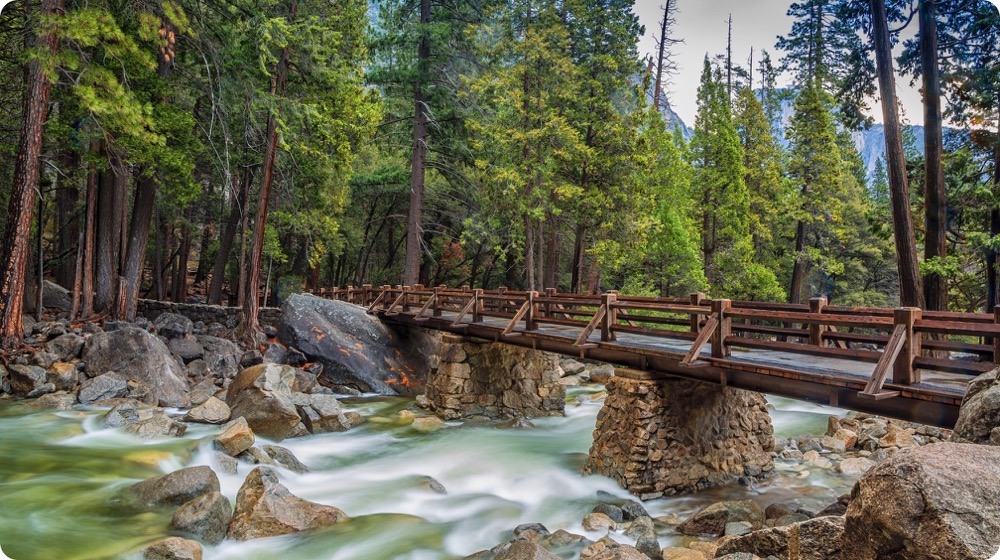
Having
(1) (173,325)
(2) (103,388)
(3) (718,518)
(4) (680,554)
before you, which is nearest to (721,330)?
(3) (718,518)

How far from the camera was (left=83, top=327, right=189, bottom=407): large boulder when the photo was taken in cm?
1213

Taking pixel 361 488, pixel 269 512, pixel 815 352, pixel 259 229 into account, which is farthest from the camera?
pixel 259 229

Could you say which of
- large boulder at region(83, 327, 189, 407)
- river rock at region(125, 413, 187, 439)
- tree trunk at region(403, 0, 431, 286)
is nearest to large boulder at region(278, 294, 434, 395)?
large boulder at region(83, 327, 189, 407)

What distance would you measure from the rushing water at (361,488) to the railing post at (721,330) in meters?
2.43

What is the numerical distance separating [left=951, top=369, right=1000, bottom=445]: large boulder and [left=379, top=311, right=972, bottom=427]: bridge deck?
1225 mm

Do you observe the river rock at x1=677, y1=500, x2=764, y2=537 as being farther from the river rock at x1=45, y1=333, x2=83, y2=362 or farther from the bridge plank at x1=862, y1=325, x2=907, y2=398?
the river rock at x1=45, y1=333, x2=83, y2=362

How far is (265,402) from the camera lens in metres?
11.0

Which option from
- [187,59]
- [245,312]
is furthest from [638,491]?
[187,59]

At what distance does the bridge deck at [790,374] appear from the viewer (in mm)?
5492

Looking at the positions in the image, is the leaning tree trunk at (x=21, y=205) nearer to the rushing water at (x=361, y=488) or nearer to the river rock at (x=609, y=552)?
the rushing water at (x=361, y=488)

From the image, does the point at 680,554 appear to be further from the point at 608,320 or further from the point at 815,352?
the point at 608,320

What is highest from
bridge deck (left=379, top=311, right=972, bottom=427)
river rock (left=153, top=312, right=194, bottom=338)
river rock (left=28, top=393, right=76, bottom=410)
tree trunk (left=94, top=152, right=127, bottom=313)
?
tree trunk (left=94, top=152, right=127, bottom=313)

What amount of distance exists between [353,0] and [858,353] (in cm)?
1790

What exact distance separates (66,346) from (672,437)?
43.3ft
